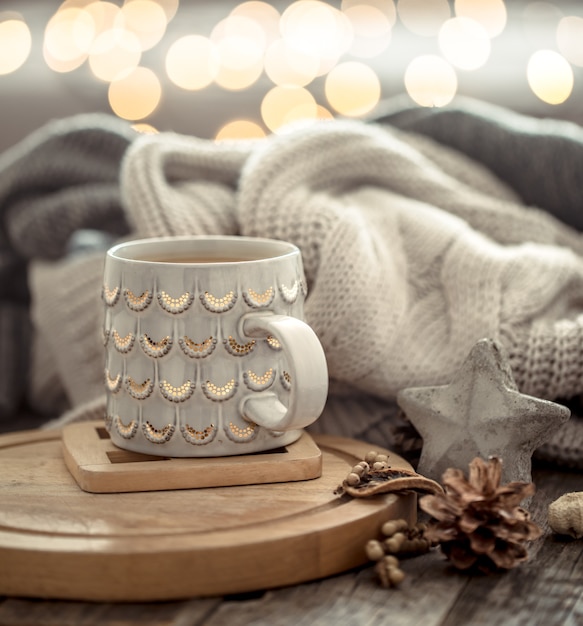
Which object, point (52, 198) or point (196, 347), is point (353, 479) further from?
point (52, 198)

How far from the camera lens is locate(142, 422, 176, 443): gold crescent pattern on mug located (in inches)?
24.7

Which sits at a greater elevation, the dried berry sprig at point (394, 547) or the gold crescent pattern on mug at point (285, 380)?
the gold crescent pattern on mug at point (285, 380)

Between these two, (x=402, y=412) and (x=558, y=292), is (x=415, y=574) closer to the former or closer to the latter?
(x=402, y=412)

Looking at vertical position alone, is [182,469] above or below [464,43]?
below

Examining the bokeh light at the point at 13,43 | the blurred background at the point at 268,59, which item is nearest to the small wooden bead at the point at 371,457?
the blurred background at the point at 268,59

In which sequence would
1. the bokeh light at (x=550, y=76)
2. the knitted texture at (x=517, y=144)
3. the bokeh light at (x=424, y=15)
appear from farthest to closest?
the bokeh light at (x=424, y=15) → the bokeh light at (x=550, y=76) → the knitted texture at (x=517, y=144)

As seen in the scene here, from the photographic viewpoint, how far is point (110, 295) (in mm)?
648

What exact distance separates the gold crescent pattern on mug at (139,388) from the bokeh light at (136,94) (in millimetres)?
1302

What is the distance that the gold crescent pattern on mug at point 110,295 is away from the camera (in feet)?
2.10

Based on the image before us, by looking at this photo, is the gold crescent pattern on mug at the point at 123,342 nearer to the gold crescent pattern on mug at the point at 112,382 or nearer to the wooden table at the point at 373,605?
the gold crescent pattern on mug at the point at 112,382


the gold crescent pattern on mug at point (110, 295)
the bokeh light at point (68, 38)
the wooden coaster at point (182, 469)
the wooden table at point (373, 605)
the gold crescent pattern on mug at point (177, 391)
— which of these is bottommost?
the wooden table at point (373, 605)

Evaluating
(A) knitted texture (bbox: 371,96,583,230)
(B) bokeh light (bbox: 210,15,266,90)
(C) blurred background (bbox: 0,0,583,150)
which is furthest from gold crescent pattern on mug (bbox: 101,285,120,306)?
(B) bokeh light (bbox: 210,15,266,90)

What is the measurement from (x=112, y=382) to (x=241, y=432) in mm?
100

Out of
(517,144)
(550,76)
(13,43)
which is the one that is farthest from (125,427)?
(13,43)
